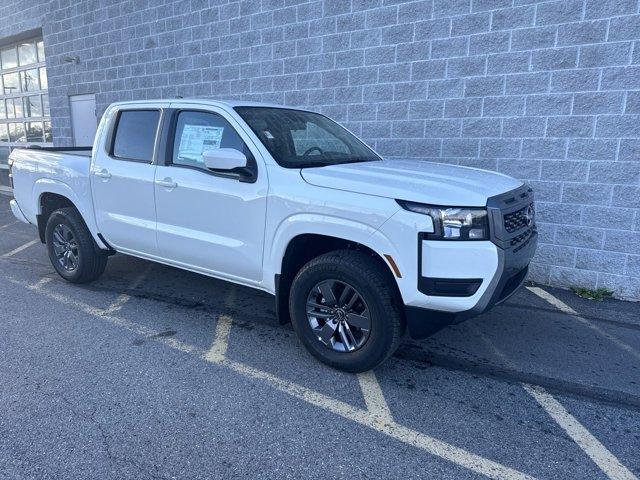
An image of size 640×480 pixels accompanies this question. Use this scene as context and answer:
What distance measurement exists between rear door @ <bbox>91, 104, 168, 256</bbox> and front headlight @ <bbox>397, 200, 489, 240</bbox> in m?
2.47

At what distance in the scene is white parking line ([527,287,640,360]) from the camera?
13.2 ft

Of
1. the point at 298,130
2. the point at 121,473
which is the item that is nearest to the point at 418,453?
the point at 121,473

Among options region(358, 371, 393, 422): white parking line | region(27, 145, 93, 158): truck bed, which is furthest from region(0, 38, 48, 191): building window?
region(358, 371, 393, 422): white parking line

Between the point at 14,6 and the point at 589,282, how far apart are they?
43.9 ft

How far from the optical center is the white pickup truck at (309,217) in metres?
3.02

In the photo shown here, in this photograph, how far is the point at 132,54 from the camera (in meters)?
9.39

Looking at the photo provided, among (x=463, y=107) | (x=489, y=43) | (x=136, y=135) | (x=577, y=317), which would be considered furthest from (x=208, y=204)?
(x=489, y=43)

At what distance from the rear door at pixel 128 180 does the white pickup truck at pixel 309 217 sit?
0.05ft

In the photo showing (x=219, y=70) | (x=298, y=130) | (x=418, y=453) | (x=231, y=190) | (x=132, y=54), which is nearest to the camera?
(x=418, y=453)

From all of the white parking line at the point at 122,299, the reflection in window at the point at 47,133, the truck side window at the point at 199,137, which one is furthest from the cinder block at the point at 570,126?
the reflection in window at the point at 47,133

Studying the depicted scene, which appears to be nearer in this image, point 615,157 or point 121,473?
point 121,473

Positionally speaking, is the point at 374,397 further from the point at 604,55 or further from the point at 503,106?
the point at 604,55

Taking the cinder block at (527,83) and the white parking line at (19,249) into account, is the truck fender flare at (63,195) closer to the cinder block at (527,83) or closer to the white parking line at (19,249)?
the white parking line at (19,249)

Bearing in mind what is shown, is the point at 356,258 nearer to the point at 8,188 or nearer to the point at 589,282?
the point at 589,282
